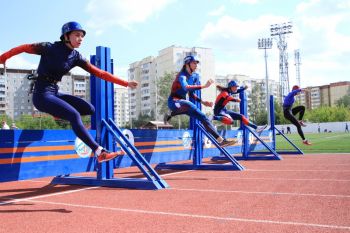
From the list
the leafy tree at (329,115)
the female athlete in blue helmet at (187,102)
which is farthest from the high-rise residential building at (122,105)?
the female athlete in blue helmet at (187,102)

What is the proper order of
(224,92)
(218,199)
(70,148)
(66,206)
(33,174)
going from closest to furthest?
(66,206) < (218,199) < (33,174) < (70,148) < (224,92)

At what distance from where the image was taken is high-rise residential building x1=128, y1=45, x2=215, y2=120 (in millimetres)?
106438

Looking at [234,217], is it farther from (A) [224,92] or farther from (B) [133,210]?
(A) [224,92]

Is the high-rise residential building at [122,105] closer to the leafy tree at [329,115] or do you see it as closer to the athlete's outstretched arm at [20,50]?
the leafy tree at [329,115]

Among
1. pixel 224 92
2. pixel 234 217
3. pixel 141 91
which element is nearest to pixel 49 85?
pixel 234 217

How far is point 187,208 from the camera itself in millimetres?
4848

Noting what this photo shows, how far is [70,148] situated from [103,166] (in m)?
0.76

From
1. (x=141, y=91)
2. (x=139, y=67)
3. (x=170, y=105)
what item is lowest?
(x=170, y=105)

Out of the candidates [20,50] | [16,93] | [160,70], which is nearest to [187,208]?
[20,50]

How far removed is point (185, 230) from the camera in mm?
3652

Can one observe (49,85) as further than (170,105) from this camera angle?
No

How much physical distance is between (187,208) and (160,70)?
108 meters

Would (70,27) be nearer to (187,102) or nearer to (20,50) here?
(20,50)

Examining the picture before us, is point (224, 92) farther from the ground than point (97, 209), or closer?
farther from the ground
